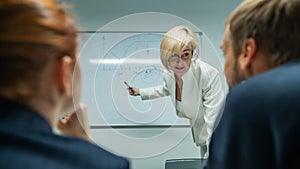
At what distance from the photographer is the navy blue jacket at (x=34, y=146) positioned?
0.55 meters

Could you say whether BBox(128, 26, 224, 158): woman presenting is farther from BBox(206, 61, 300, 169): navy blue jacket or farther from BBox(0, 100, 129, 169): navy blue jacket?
BBox(0, 100, 129, 169): navy blue jacket

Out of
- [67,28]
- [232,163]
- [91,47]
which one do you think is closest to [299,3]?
[232,163]

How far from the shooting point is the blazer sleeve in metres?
1.20

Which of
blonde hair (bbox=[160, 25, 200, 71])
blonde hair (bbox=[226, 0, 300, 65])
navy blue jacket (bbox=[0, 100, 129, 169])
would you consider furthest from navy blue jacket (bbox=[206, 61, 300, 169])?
blonde hair (bbox=[160, 25, 200, 71])

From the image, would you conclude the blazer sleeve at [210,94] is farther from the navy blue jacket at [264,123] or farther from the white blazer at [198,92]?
the navy blue jacket at [264,123]

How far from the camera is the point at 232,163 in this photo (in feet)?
2.60

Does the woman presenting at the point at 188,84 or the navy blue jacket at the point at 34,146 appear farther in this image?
the woman presenting at the point at 188,84

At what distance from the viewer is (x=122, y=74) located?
50.2 inches

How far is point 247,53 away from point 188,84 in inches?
14.3

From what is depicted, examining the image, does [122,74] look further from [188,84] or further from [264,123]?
[264,123]

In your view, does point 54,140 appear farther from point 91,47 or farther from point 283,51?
point 91,47

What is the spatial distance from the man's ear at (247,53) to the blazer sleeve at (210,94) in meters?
0.31

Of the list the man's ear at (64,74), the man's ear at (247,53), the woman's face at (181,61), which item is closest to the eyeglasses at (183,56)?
the woman's face at (181,61)

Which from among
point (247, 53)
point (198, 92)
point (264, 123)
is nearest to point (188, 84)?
point (198, 92)
